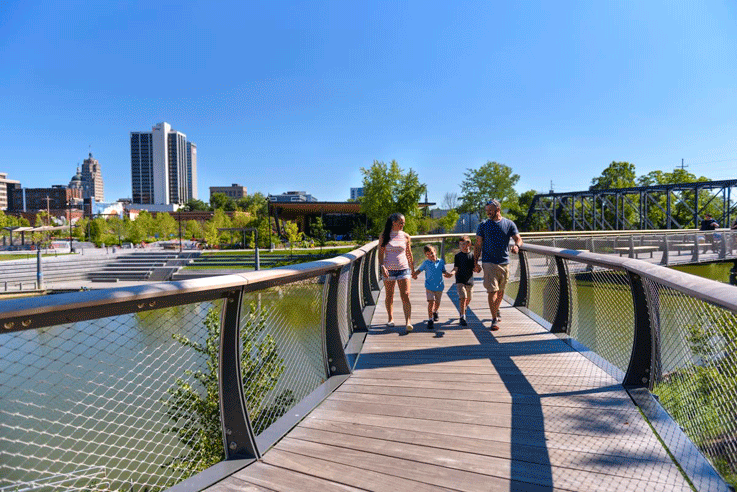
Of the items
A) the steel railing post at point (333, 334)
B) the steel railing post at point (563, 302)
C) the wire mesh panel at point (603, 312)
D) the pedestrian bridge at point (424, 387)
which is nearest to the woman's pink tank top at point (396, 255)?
the pedestrian bridge at point (424, 387)

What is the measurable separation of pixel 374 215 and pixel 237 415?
140 ft

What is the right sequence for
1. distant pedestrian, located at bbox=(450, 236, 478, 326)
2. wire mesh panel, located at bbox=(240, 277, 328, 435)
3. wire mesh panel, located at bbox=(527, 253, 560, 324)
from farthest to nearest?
distant pedestrian, located at bbox=(450, 236, 478, 326) < wire mesh panel, located at bbox=(527, 253, 560, 324) < wire mesh panel, located at bbox=(240, 277, 328, 435)

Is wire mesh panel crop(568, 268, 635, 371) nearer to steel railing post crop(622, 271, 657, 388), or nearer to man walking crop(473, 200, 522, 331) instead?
steel railing post crop(622, 271, 657, 388)

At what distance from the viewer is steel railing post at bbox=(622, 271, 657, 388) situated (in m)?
3.33

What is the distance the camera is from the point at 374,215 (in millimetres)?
45156

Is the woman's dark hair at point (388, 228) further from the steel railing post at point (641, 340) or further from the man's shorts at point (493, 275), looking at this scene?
the steel railing post at point (641, 340)

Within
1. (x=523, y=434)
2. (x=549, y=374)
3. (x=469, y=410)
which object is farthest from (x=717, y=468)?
(x=549, y=374)

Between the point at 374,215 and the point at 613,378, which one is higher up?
the point at 374,215

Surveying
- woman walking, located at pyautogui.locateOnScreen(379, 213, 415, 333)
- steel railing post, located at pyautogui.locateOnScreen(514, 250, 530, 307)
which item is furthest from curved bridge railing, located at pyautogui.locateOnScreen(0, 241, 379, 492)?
steel railing post, located at pyautogui.locateOnScreen(514, 250, 530, 307)

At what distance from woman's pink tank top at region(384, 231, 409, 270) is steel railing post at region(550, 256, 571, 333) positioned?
1779 millimetres

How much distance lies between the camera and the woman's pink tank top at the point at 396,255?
5660 millimetres

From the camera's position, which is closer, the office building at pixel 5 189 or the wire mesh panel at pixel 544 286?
the wire mesh panel at pixel 544 286

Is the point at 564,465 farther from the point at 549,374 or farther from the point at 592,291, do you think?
the point at 592,291

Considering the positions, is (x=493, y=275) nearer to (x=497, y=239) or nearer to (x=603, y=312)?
(x=497, y=239)
